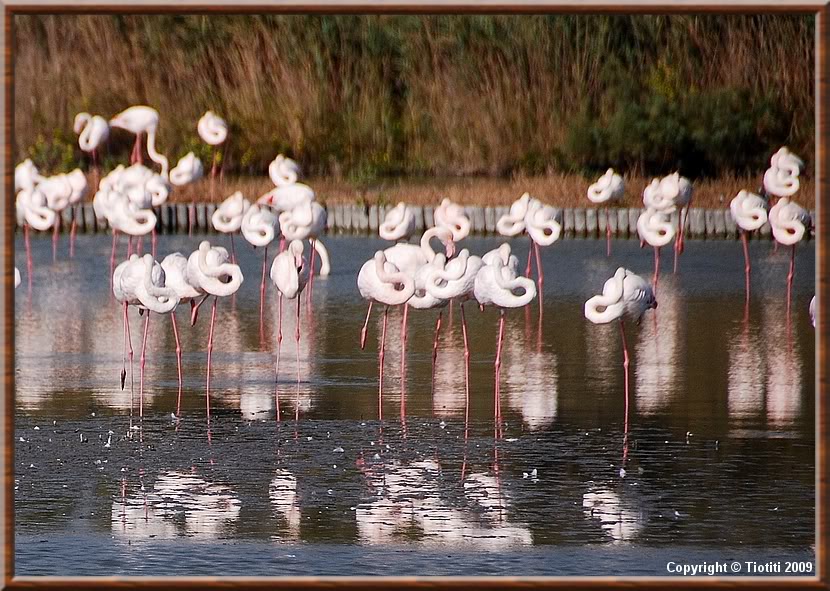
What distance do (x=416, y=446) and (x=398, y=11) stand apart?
101 inches

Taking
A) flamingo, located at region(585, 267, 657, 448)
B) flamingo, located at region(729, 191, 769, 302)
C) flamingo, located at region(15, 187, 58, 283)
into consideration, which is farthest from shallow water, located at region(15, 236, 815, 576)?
flamingo, located at region(15, 187, 58, 283)

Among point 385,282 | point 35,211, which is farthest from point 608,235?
point 385,282

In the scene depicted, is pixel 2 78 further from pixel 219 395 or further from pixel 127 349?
pixel 127 349

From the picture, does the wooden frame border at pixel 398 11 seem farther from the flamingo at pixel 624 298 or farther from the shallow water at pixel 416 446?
the flamingo at pixel 624 298

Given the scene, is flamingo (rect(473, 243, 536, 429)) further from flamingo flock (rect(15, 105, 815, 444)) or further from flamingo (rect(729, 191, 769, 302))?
flamingo (rect(729, 191, 769, 302))

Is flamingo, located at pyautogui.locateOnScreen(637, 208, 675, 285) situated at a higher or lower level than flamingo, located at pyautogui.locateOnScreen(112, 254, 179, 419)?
higher

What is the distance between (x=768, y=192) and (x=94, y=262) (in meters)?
Result: 6.20

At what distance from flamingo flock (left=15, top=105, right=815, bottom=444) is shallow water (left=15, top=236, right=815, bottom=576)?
→ 0.65 feet

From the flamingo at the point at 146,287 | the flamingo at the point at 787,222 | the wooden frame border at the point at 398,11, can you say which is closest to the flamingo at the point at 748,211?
the flamingo at the point at 787,222

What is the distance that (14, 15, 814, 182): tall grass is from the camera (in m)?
19.5

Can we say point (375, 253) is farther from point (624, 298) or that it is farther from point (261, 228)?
point (624, 298)

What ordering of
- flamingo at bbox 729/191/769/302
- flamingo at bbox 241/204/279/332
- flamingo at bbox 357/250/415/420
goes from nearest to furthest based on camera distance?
1. flamingo at bbox 357/250/415/420
2. flamingo at bbox 241/204/279/332
3. flamingo at bbox 729/191/769/302

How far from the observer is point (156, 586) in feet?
17.2

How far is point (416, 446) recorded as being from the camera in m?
7.77
